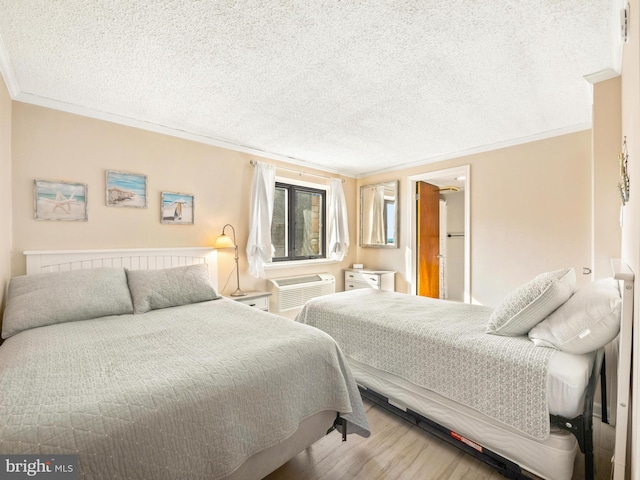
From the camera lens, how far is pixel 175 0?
1.42 meters

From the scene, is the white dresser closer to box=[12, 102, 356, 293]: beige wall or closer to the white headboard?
box=[12, 102, 356, 293]: beige wall

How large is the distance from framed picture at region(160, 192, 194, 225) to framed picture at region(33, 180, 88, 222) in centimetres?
64

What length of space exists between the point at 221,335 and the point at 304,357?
507mm

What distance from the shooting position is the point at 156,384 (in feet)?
3.56

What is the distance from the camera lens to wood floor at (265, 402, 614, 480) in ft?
5.07

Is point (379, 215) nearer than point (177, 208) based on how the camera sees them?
No

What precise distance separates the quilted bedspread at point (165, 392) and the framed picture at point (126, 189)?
53.8 inches

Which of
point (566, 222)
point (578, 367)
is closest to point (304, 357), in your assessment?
point (578, 367)

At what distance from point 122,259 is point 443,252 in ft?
16.0

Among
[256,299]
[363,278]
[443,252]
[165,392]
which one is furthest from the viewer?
[443,252]

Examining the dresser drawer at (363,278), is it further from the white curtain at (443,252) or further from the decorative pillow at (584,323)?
the decorative pillow at (584,323)

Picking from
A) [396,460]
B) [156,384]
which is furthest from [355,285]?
[156,384]

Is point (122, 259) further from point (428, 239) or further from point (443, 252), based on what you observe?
point (443, 252)

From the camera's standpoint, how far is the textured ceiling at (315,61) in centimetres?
150
